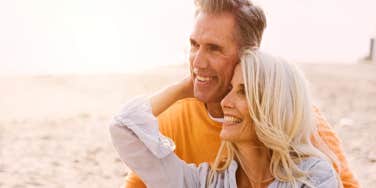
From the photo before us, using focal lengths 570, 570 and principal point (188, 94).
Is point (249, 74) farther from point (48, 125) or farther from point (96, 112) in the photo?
point (96, 112)

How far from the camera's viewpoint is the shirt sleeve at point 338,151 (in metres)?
3.08

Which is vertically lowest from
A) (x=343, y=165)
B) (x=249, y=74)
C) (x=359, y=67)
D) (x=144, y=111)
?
(x=359, y=67)

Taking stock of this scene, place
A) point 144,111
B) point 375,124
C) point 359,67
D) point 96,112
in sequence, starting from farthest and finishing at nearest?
point 359,67
point 96,112
point 375,124
point 144,111

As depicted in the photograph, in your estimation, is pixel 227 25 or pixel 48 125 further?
pixel 48 125

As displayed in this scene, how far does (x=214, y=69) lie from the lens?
3.10 m

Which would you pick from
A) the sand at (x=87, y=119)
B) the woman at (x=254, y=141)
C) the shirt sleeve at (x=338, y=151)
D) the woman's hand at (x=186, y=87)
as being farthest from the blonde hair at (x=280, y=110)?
the sand at (x=87, y=119)

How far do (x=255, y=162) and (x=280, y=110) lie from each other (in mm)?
309

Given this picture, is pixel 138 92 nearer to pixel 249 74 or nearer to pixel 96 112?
pixel 96 112

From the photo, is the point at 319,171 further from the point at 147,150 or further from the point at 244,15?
the point at 244,15

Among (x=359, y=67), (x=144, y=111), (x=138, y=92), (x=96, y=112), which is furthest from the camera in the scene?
(x=359, y=67)

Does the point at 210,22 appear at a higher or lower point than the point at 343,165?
higher

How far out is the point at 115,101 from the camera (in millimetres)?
13500

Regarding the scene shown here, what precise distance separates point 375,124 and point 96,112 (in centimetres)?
544

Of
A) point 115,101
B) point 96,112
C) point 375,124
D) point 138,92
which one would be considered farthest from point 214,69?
point 138,92
